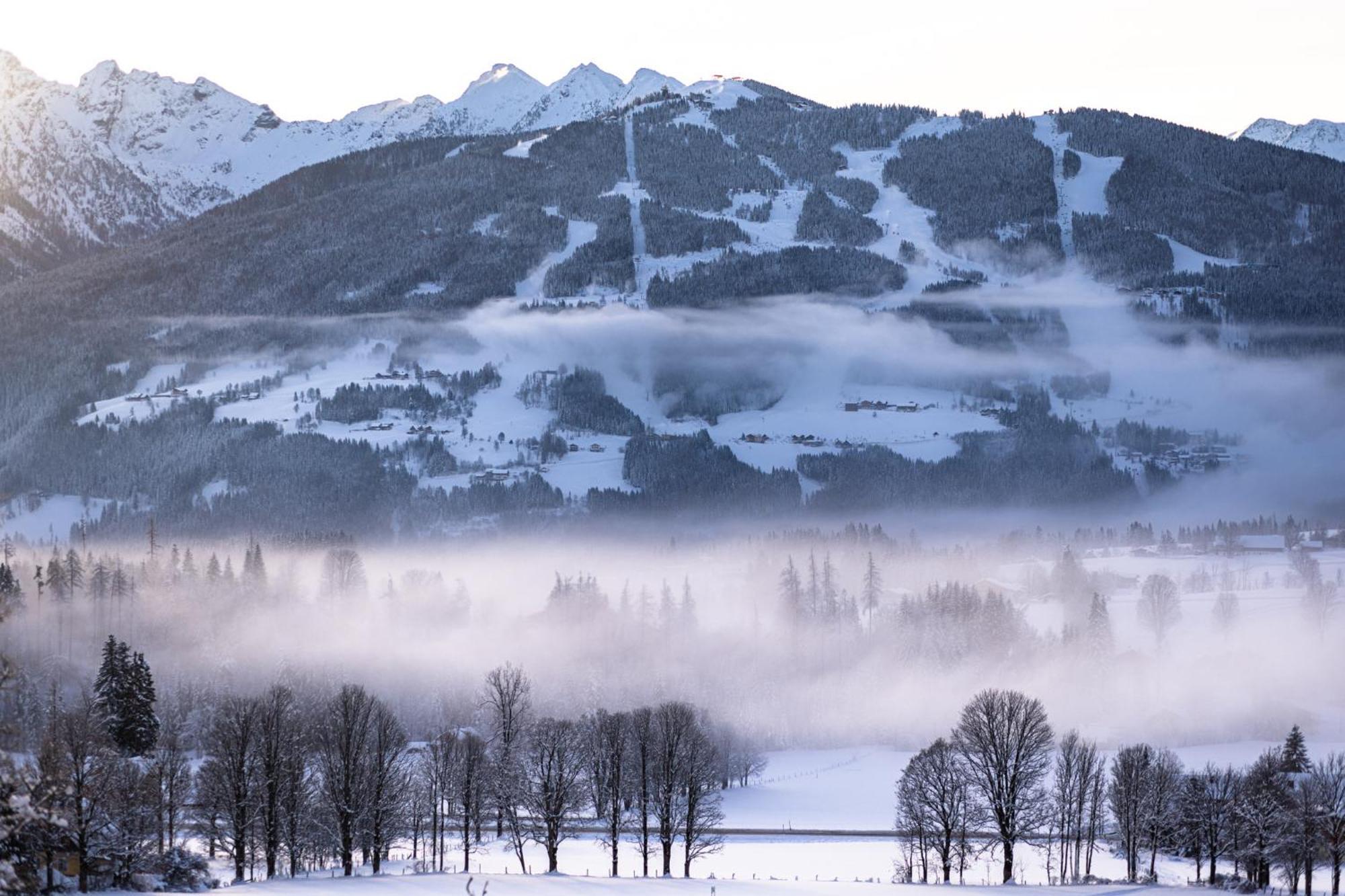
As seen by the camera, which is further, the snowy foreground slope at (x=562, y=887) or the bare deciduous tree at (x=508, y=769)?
the bare deciduous tree at (x=508, y=769)

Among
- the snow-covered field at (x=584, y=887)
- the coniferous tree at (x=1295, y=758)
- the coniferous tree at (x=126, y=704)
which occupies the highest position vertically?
the coniferous tree at (x=126, y=704)

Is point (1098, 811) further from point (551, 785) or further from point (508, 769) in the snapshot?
point (508, 769)

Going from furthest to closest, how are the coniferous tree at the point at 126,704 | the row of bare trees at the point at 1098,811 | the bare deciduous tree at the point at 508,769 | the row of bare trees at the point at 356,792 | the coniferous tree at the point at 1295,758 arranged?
the coniferous tree at the point at 1295,758, the coniferous tree at the point at 126,704, the bare deciduous tree at the point at 508,769, the row of bare trees at the point at 1098,811, the row of bare trees at the point at 356,792

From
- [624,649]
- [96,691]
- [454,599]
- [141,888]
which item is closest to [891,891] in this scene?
[141,888]

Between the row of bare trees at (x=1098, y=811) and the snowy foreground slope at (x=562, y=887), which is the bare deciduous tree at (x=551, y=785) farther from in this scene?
the row of bare trees at (x=1098, y=811)

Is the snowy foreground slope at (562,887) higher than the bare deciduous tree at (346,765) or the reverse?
the reverse

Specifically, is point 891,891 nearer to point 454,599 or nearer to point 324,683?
point 324,683

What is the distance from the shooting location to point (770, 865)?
8962 centimetres

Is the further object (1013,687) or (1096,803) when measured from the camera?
(1013,687)

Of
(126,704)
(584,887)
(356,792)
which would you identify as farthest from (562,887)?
(126,704)

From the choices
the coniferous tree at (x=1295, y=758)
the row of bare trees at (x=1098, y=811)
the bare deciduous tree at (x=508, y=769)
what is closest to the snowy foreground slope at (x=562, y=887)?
the row of bare trees at (x=1098, y=811)

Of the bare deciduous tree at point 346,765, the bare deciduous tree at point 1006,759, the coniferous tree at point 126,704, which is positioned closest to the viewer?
the bare deciduous tree at point 346,765

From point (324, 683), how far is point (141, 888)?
88.2 m

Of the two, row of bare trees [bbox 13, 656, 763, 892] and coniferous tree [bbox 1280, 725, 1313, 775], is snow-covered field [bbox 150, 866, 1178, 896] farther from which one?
coniferous tree [bbox 1280, 725, 1313, 775]
